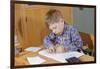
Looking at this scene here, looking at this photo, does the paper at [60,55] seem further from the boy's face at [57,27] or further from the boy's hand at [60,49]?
the boy's face at [57,27]

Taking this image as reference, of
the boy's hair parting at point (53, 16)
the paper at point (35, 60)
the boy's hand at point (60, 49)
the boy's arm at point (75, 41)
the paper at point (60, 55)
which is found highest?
the boy's hair parting at point (53, 16)

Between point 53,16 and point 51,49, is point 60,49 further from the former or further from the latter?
point 53,16

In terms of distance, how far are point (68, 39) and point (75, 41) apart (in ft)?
0.31

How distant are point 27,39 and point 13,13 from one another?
32 cm

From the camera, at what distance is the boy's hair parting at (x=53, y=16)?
223 centimetres

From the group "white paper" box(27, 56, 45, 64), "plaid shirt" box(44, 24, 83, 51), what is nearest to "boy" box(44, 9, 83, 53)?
"plaid shirt" box(44, 24, 83, 51)

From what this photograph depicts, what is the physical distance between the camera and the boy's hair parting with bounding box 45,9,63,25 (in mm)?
2232

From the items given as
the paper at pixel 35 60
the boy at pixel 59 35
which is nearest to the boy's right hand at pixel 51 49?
the boy at pixel 59 35

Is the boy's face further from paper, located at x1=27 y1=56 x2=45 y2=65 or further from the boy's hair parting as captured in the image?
paper, located at x1=27 y1=56 x2=45 y2=65

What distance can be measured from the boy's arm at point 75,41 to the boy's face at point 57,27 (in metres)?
0.13

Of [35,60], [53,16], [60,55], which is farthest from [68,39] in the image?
[35,60]
